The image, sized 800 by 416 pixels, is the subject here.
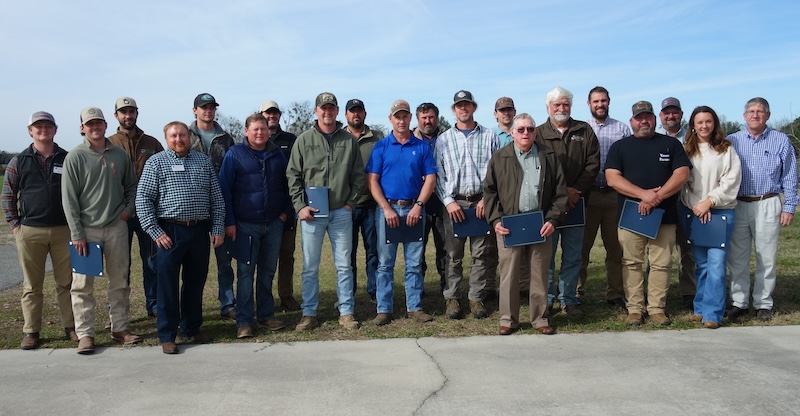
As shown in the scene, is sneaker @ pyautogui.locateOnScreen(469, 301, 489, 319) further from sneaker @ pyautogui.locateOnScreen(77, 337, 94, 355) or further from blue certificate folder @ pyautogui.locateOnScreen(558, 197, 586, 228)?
sneaker @ pyautogui.locateOnScreen(77, 337, 94, 355)

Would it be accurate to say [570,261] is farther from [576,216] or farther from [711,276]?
[711,276]

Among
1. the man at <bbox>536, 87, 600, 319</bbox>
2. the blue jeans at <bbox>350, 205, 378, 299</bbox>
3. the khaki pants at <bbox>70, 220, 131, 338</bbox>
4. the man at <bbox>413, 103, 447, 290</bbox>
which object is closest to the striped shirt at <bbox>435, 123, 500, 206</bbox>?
the man at <bbox>413, 103, 447, 290</bbox>

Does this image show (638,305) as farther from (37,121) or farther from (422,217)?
(37,121)

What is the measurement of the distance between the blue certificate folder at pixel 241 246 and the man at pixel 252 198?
1 centimetres

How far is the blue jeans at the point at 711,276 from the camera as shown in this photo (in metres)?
5.99

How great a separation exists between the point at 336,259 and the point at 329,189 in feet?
2.35

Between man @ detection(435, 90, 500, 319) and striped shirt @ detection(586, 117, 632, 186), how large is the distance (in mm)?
1227

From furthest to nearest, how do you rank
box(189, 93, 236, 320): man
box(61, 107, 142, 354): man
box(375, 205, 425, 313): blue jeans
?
box(189, 93, 236, 320): man
box(375, 205, 425, 313): blue jeans
box(61, 107, 142, 354): man

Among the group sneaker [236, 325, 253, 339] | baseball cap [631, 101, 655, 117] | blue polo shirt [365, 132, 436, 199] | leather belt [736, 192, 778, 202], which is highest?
baseball cap [631, 101, 655, 117]

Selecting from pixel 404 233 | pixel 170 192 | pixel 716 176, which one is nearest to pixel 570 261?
pixel 716 176

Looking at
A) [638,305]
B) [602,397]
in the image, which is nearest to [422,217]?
[638,305]

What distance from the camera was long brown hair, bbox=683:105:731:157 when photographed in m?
6.05

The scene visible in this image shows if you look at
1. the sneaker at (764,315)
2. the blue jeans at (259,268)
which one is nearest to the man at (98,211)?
the blue jeans at (259,268)

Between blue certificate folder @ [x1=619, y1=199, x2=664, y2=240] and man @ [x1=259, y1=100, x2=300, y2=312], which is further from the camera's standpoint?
man @ [x1=259, y1=100, x2=300, y2=312]
